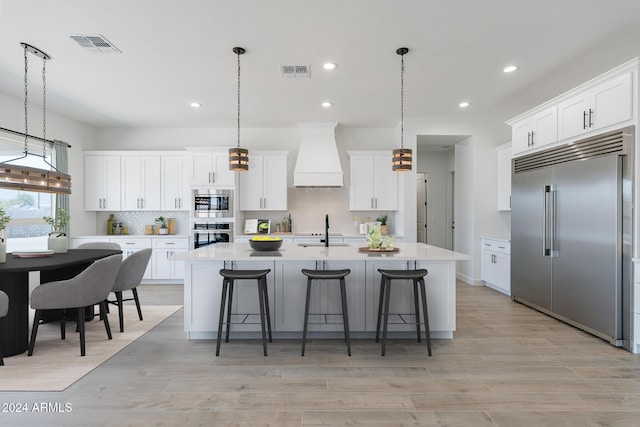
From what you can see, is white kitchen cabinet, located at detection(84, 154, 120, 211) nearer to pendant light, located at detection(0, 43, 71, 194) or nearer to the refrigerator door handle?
pendant light, located at detection(0, 43, 71, 194)

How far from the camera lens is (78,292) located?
3.20 m

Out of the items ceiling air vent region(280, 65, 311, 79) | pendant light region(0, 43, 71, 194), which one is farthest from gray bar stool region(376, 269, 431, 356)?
pendant light region(0, 43, 71, 194)

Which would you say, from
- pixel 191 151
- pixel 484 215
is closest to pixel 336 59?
pixel 191 151

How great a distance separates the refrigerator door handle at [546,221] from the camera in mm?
4206

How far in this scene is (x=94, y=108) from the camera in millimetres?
5602

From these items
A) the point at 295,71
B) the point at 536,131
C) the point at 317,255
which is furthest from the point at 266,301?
the point at 536,131

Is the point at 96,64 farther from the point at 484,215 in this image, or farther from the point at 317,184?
the point at 484,215

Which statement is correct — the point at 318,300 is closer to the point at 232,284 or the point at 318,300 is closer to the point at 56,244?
the point at 232,284

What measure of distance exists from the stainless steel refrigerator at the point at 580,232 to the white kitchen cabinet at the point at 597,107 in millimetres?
140

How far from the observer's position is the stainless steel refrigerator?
3.29 meters

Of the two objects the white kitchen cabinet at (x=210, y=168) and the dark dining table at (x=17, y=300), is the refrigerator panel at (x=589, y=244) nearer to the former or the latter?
the white kitchen cabinet at (x=210, y=168)

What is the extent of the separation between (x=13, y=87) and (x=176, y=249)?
3153 mm

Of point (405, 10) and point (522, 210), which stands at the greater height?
point (405, 10)

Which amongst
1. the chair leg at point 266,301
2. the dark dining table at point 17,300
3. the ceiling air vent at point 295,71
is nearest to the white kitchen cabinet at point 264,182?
the ceiling air vent at point 295,71
